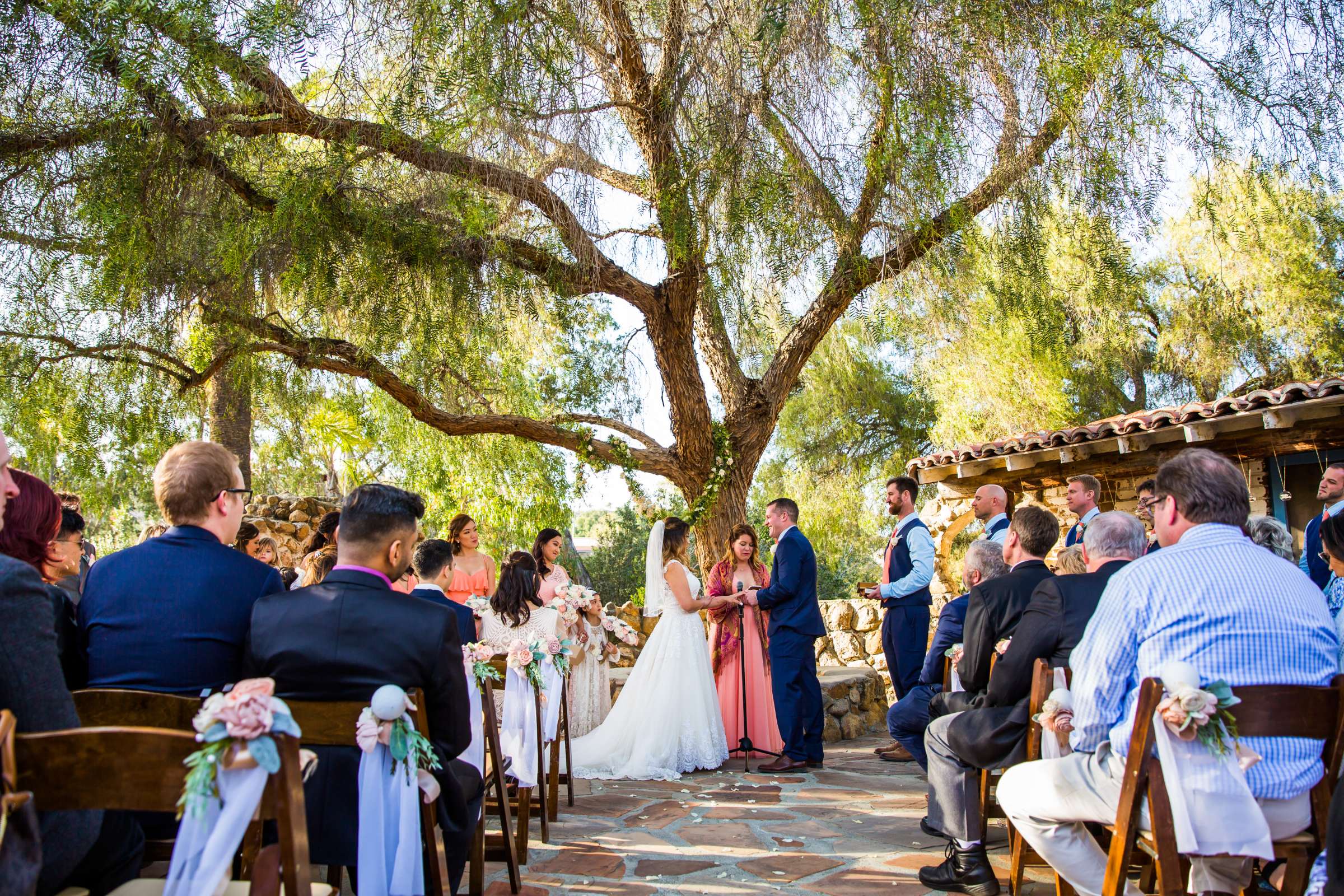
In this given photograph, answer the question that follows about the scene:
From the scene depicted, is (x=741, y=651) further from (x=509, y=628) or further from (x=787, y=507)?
(x=509, y=628)

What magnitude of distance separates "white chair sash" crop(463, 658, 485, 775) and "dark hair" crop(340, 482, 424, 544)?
1.29 metres

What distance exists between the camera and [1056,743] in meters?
3.35

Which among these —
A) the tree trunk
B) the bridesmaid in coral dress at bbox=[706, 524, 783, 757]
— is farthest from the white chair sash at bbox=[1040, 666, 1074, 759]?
the tree trunk

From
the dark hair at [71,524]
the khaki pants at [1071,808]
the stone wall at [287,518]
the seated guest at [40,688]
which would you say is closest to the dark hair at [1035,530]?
the khaki pants at [1071,808]

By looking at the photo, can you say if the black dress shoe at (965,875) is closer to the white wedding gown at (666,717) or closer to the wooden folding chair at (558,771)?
the wooden folding chair at (558,771)

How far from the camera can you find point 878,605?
38.5 feet

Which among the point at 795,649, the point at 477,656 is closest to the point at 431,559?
the point at 477,656

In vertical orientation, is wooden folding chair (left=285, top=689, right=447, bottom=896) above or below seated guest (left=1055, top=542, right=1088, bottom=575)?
below

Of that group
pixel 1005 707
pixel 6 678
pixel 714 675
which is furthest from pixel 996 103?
pixel 6 678

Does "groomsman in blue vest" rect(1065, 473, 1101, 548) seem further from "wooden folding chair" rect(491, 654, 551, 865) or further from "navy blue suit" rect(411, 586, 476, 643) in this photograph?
"navy blue suit" rect(411, 586, 476, 643)

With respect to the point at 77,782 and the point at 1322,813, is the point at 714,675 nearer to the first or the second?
the point at 1322,813

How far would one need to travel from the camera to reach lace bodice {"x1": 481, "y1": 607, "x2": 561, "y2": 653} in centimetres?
580

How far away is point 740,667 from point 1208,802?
15.5ft

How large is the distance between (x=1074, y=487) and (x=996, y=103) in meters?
2.40
